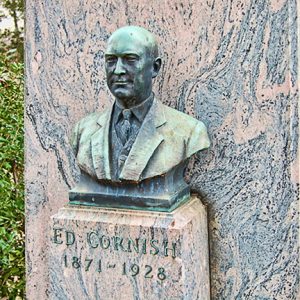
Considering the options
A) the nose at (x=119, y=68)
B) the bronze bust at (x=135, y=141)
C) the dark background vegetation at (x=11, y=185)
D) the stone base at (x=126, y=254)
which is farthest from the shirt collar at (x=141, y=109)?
the dark background vegetation at (x=11, y=185)

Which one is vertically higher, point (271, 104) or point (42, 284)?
point (271, 104)

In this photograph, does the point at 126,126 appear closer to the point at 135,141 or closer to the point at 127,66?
the point at 135,141

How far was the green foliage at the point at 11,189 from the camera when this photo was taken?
15.6ft

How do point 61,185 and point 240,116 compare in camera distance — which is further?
point 61,185

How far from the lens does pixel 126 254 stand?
3.19 m

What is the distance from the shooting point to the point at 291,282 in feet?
11.3

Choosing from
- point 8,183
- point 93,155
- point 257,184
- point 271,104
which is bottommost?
point 8,183

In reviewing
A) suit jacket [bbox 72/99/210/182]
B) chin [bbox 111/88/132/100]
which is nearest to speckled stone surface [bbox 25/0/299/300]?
suit jacket [bbox 72/99/210/182]

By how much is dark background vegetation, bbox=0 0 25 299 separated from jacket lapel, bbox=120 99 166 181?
1.67 meters

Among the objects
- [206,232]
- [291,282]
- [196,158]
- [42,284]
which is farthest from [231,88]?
[42,284]

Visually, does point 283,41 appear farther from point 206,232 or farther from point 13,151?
point 13,151

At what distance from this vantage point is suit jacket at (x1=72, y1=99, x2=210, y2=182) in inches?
125

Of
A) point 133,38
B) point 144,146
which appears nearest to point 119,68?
point 133,38

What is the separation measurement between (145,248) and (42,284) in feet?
3.33
